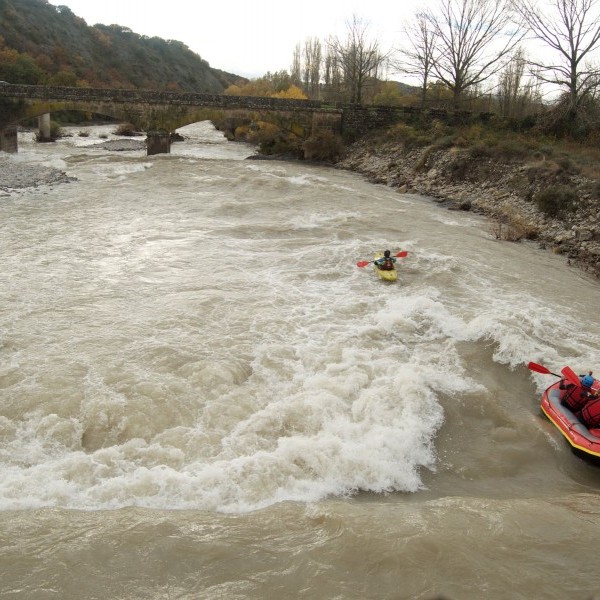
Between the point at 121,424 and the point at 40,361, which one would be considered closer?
the point at 121,424

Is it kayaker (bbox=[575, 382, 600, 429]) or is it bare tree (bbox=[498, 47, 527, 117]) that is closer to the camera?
kayaker (bbox=[575, 382, 600, 429])

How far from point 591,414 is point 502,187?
51.9 feet

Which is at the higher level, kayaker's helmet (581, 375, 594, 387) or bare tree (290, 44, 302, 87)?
bare tree (290, 44, 302, 87)

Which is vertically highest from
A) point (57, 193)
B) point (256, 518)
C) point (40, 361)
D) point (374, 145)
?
point (374, 145)

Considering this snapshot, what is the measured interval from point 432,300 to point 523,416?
400cm

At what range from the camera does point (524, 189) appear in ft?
62.7

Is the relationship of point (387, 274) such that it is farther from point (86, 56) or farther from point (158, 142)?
point (86, 56)

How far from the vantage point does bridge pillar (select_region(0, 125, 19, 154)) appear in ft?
98.9

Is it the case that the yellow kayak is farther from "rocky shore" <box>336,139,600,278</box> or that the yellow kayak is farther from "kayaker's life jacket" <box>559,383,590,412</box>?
"rocky shore" <box>336,139,600,278</box>

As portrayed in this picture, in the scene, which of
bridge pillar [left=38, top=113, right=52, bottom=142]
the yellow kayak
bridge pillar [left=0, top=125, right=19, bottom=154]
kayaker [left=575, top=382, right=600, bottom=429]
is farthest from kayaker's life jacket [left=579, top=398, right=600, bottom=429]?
bridge pillar [left=38, top=113, right=52, bottom=142]

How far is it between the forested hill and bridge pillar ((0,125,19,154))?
25.8m

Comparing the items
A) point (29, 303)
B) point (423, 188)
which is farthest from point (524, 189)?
point (29, 303)

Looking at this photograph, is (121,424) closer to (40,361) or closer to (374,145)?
(40,361)

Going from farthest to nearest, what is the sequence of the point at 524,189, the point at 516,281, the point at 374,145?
the point at 374,145
the point at 524,189
the point at 516,281
